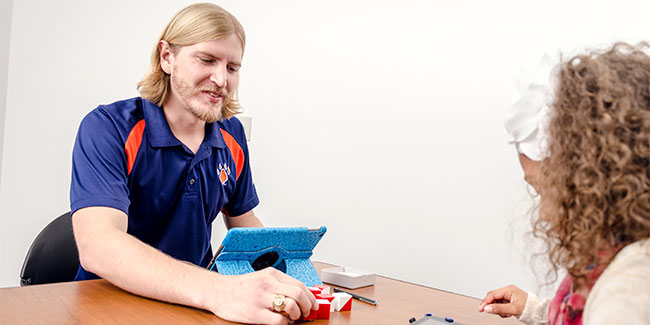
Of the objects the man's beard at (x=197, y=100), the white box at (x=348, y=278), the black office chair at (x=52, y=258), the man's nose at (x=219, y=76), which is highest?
the man's nose at (x=219, y=76)

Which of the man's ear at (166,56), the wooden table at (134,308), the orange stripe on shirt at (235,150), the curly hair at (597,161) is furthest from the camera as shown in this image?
the orange stripe on shirt at (235,150)

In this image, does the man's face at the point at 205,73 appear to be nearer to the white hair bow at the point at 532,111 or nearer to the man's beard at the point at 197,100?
the man's beard at the point at 197,100

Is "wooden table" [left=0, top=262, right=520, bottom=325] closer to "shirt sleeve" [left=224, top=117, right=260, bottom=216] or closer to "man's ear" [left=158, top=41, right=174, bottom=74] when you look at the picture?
"shirt sleeve" [left=224, top=117, right=260, bottom=216]

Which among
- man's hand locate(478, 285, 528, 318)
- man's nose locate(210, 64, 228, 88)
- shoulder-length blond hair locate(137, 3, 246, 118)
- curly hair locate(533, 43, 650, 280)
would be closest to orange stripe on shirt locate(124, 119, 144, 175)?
shoulder-length blond hair locate(137, 3, 246, 118)

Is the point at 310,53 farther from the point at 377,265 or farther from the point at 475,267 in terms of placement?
the point at 475,267

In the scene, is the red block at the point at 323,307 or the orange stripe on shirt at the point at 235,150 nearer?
the red block at the point at 323,307

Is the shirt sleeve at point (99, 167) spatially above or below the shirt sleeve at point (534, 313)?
above

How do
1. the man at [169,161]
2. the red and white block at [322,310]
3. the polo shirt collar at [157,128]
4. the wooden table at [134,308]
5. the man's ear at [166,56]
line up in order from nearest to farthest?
1. the wooden table at [134,308]
2. the red and white block at [322,310]
3. the man at [169,161]
4. the polo shirt collar at [157,128]
5. the man's ear at [166,56]

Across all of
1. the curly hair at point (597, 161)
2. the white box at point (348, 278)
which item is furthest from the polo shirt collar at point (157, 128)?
the curly hair at point (597, 161)

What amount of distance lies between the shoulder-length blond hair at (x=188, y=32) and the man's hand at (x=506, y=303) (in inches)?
40.2

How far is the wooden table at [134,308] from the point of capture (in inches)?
36.8

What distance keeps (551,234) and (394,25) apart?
161cm

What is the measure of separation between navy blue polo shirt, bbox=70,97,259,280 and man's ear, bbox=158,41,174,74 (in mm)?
141

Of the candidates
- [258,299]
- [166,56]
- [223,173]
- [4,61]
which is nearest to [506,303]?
[258,299]
